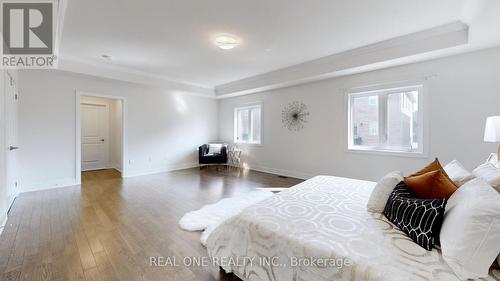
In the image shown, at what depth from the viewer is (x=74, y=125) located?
4.57 meters

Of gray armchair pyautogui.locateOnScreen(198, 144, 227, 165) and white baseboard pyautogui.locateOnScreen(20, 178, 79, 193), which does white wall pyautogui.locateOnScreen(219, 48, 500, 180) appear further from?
white baseboard pyautogui.locateOnScreen(20, 178, 79, 193)

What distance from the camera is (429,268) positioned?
39.4 inches

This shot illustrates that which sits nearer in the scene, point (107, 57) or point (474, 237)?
point (474, 237)

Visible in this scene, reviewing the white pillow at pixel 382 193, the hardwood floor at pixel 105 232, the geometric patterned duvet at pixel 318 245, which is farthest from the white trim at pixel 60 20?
the white pillow at pixel 382 193

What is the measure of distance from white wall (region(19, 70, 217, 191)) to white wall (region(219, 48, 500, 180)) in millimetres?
1785

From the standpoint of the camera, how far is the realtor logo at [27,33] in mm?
2363

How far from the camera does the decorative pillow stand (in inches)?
54.9

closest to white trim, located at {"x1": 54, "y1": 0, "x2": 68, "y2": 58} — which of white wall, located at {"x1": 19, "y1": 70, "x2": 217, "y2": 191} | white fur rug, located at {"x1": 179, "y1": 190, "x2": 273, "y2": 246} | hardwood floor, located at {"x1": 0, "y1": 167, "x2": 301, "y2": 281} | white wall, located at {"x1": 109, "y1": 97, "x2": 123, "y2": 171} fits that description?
white wall, located at {"x1": 19, "y1": 70, "x2": 217, "y2": 191}

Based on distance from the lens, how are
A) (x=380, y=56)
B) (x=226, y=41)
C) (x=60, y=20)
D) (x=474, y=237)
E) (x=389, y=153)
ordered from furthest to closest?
(x=389, y=153)
(x=380, y=56)
(x=226, y=41)
(x=60, y=20)
(x=474, y=237)

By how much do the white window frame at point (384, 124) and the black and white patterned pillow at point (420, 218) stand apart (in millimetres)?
2812

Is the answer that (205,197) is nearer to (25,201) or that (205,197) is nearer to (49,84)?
(25,201)

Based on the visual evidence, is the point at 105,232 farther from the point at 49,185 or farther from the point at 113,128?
the point at 113,128

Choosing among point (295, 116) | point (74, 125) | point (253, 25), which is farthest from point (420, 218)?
point (74, 125)

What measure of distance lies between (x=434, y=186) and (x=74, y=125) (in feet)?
19.5
